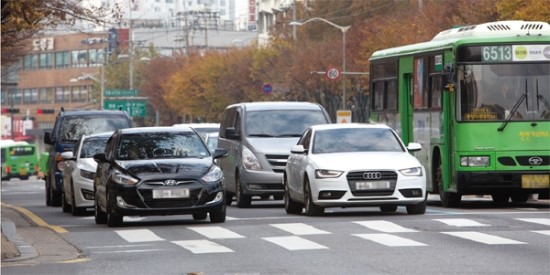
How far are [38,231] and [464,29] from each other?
848cm

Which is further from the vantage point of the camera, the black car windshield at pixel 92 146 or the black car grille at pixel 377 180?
the black car windshield at pixel 92 146

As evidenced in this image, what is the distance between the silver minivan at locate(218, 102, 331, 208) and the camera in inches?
1197

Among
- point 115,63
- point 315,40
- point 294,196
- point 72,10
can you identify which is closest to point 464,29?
point 294,196

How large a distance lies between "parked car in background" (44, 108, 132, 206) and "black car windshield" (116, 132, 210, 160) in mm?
10750

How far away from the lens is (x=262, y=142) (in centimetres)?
3073

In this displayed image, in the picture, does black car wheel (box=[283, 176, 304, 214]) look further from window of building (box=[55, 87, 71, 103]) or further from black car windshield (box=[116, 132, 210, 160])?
window of building (box=[55, 87, 71, 103])

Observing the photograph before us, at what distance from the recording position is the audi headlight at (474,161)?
2741 centimetres

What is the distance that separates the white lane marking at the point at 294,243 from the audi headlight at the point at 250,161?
1018 cm

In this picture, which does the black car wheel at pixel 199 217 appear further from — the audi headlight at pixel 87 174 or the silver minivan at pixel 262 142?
the audi headlight at pixel 87 174

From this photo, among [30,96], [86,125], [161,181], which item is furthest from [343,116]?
[30,96]

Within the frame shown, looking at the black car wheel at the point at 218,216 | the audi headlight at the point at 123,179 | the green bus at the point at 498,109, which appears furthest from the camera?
the green bus at the point at 498,109

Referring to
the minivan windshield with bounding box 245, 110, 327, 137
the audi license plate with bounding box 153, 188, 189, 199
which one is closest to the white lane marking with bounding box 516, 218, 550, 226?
the audi license plate with bounding box 153, 188, 189, 199

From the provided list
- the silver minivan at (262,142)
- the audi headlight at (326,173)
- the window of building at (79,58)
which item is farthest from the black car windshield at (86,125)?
the window of building at (79,58)

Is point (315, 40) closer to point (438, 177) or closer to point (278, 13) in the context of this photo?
point (278, 13)
